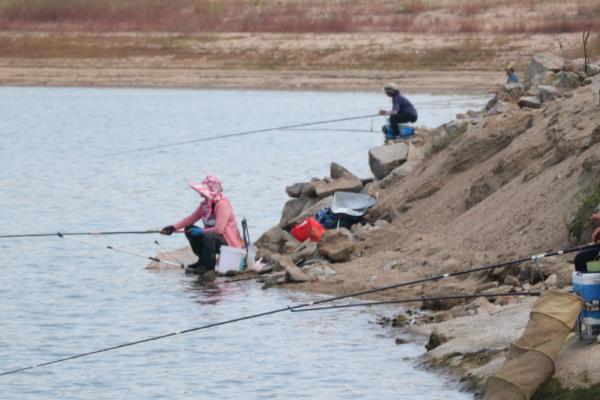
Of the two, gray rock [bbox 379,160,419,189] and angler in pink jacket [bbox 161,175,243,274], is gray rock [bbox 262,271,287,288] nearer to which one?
angler in pink jacket [bbox 161,175,243,274]

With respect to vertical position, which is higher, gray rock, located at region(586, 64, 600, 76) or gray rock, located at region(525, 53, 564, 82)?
gray rock, located at region(586, 64, 600, 76)

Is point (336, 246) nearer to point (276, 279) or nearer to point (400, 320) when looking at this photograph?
point (276, 279)

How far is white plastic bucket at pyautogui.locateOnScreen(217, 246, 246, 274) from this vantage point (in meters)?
14.8

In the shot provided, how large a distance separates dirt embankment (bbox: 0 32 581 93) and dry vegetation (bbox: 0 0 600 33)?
33.1 inches

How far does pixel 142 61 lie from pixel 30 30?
5.97 m

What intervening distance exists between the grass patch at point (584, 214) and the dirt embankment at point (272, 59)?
81.3 ft

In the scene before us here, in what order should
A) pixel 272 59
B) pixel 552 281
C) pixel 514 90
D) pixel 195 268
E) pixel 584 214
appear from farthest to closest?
pixel 272 59, pixel 514 90, pixel 195 268, pixel 584 214, pixel 552 281

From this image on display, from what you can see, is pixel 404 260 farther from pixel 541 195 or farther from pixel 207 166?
pixel 207 166

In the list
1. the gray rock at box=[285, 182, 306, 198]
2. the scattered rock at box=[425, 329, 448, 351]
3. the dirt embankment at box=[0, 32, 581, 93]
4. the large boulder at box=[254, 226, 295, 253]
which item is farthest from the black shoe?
the dirt embankment at box=[0, 32, 581, 93]

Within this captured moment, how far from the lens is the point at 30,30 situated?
48.5 m

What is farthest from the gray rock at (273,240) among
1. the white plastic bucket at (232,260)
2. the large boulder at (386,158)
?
the large boulder at (386,158)

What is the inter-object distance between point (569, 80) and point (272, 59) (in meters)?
25.4

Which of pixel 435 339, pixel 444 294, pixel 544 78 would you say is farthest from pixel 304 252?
pixel 544 78

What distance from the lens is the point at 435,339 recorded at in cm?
1081
